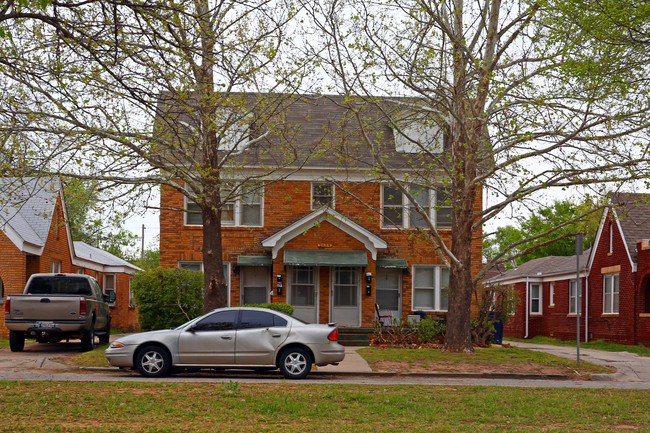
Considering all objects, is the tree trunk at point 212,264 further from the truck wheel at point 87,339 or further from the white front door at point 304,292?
the white front door at point 304,292

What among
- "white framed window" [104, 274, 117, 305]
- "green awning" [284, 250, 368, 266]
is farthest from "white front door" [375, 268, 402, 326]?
"white framed window" [104, 274, 117, 305]

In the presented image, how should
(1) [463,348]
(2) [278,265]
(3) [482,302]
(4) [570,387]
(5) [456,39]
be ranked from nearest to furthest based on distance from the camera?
(4) [570,387] < (5) [456,39] < (1) [463,348] < (3) [482,302] < (2) [278,265]

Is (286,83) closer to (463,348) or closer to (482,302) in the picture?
(463,348)

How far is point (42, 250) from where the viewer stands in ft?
92.9

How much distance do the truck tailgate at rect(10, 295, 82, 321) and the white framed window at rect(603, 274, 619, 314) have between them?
22.5m

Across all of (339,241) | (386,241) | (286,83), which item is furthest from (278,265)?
(286,83)

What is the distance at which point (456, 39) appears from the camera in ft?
63.0

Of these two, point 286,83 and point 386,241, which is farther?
point 386,241

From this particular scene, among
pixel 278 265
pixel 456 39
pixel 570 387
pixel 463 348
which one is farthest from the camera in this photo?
pixel 278 265

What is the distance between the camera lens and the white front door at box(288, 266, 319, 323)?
2812 centimetres

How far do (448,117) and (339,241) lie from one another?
7517 millimetres

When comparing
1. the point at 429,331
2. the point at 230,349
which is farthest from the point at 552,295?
the point at 230,349

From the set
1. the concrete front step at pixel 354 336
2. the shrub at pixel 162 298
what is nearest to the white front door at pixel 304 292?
the concrete front step at pixel 354 336

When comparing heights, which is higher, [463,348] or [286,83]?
[286,83]
